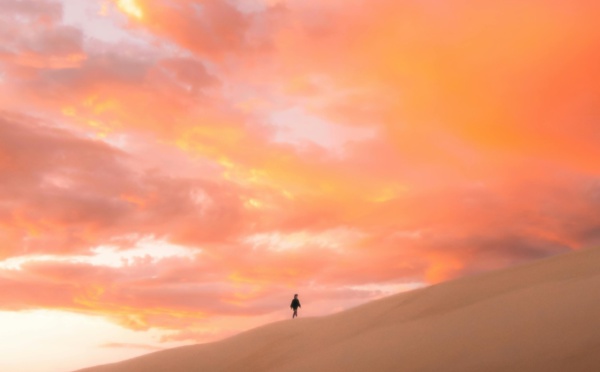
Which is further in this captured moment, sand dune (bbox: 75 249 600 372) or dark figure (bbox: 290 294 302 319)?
dark figure (bbox: 290 294 302 319)

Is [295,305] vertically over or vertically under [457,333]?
over

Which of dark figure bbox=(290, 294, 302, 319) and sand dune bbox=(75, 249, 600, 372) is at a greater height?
dark figure bbox=(290, 294, 302, 319)

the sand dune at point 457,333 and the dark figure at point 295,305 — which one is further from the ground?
the dark figure at point 295,305

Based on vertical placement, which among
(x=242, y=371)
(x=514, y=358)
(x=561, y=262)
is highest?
(x=561, y=262)

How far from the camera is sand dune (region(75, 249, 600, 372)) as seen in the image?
6.02m

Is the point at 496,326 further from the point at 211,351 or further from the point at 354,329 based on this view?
the point at 211,351

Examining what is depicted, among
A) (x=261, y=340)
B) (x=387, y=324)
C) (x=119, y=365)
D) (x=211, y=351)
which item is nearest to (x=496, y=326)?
(x=387, y=324)

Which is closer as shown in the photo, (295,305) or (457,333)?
(457,333)

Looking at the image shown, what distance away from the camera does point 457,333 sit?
7199 mm

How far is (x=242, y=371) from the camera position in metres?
10.5

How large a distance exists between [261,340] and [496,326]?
610 cm

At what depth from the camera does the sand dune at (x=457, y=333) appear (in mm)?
6016

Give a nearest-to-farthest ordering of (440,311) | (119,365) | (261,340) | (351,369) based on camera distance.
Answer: (351,369) → (440,311) → (261,340) → (119,365)

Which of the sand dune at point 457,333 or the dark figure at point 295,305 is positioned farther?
the dark figure at point 295,305
